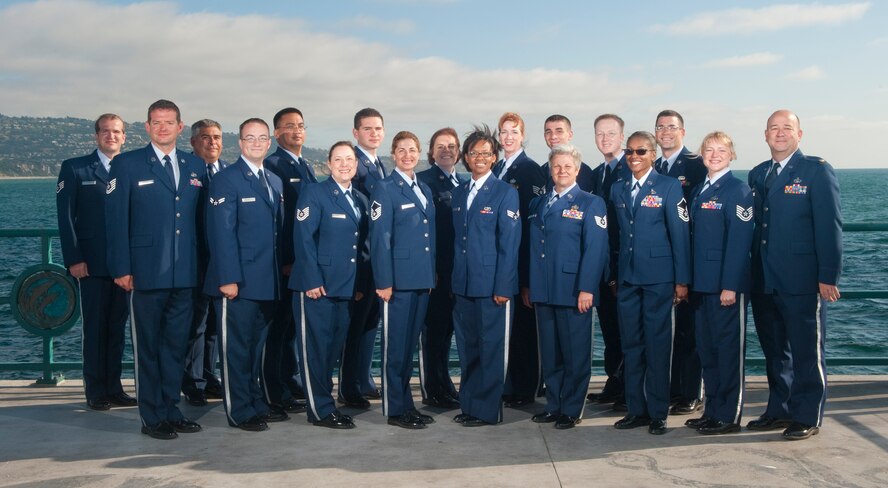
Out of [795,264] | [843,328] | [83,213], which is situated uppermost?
[83,213]

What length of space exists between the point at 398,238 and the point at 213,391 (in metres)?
1.88

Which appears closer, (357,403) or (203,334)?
(357,403)

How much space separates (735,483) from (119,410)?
12.8 ft

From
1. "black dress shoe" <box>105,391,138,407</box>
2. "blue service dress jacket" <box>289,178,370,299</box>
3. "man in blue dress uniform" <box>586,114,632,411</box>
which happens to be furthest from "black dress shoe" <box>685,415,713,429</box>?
"black dress shoe" <box>105,391,138,407</box>

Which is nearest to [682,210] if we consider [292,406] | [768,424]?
[768,424]

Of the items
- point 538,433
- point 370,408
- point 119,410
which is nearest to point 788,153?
point 538,433

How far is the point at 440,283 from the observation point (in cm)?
562

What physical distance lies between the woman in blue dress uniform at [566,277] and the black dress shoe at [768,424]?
1.01m

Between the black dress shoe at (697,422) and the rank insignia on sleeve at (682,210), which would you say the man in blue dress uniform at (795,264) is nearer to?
the black dress shoe at (697,422)

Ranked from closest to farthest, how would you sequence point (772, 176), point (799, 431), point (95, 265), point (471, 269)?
1. point (799, 431)
2. point (772, 176)
3. point (471, 269)
4. point (95, 265)

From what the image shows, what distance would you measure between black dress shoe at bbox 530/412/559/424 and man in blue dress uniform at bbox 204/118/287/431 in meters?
1.68

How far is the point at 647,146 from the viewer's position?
5.06 metres

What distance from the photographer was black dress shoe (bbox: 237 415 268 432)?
5.01 meters

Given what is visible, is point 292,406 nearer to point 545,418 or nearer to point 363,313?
point 363,313
